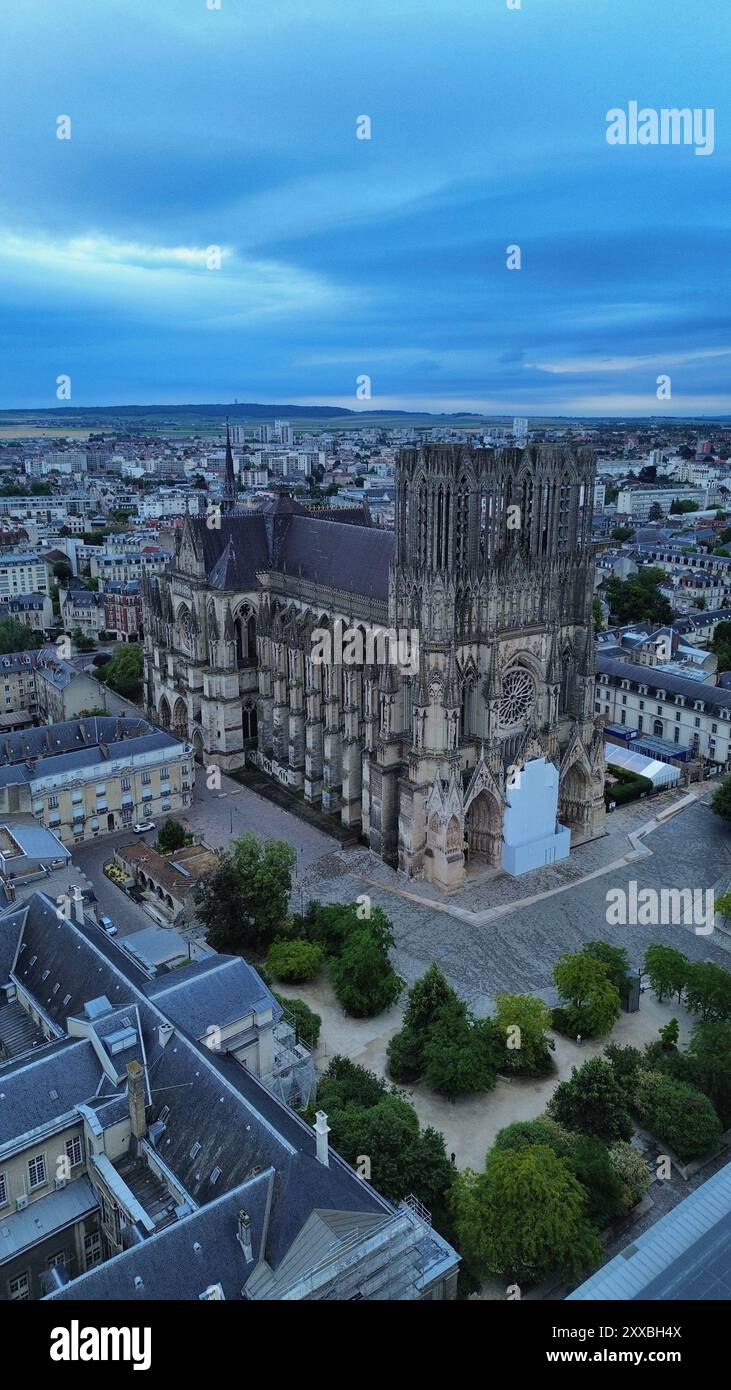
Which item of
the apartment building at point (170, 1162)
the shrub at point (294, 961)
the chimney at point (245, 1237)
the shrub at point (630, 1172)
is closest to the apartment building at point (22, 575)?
the shrub at point (294, 961)

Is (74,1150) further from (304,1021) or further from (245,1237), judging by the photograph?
(304,1021)

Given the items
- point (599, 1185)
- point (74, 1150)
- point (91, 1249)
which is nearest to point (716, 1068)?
point (599, 1185)

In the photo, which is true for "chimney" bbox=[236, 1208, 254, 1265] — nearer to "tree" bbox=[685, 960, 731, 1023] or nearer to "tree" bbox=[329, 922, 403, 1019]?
"tree" bbox=[329, 922, 403, 1019]

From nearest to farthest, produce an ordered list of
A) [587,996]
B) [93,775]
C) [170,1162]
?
[170,1162], [587,996], [93,775]

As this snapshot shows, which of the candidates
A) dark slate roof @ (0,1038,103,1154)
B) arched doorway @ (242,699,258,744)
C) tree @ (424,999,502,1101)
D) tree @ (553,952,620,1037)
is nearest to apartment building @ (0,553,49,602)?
arched doorway @ (242,699,258,744)

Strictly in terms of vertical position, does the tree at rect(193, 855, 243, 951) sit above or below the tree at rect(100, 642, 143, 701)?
below

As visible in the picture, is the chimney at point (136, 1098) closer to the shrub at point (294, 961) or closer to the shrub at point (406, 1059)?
the shrub at point (406, 1059)
